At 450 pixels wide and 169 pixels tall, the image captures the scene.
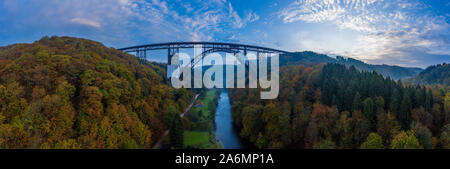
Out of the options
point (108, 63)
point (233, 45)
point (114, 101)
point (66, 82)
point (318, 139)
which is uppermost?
point (233, 45)

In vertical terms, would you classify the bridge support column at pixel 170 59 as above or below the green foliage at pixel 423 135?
above

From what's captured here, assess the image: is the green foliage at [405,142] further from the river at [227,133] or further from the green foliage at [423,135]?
the river at [227,133]

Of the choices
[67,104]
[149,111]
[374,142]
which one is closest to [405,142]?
[374,142]

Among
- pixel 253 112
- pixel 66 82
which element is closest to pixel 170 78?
pixel 253 112

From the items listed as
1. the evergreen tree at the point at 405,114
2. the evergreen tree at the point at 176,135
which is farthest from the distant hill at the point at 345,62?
the evergreen tree at the point at 176,135

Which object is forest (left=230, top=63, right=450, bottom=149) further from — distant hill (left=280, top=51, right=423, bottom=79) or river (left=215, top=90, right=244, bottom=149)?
distant hill (left=280, top=51, right=423, bottom=79)
